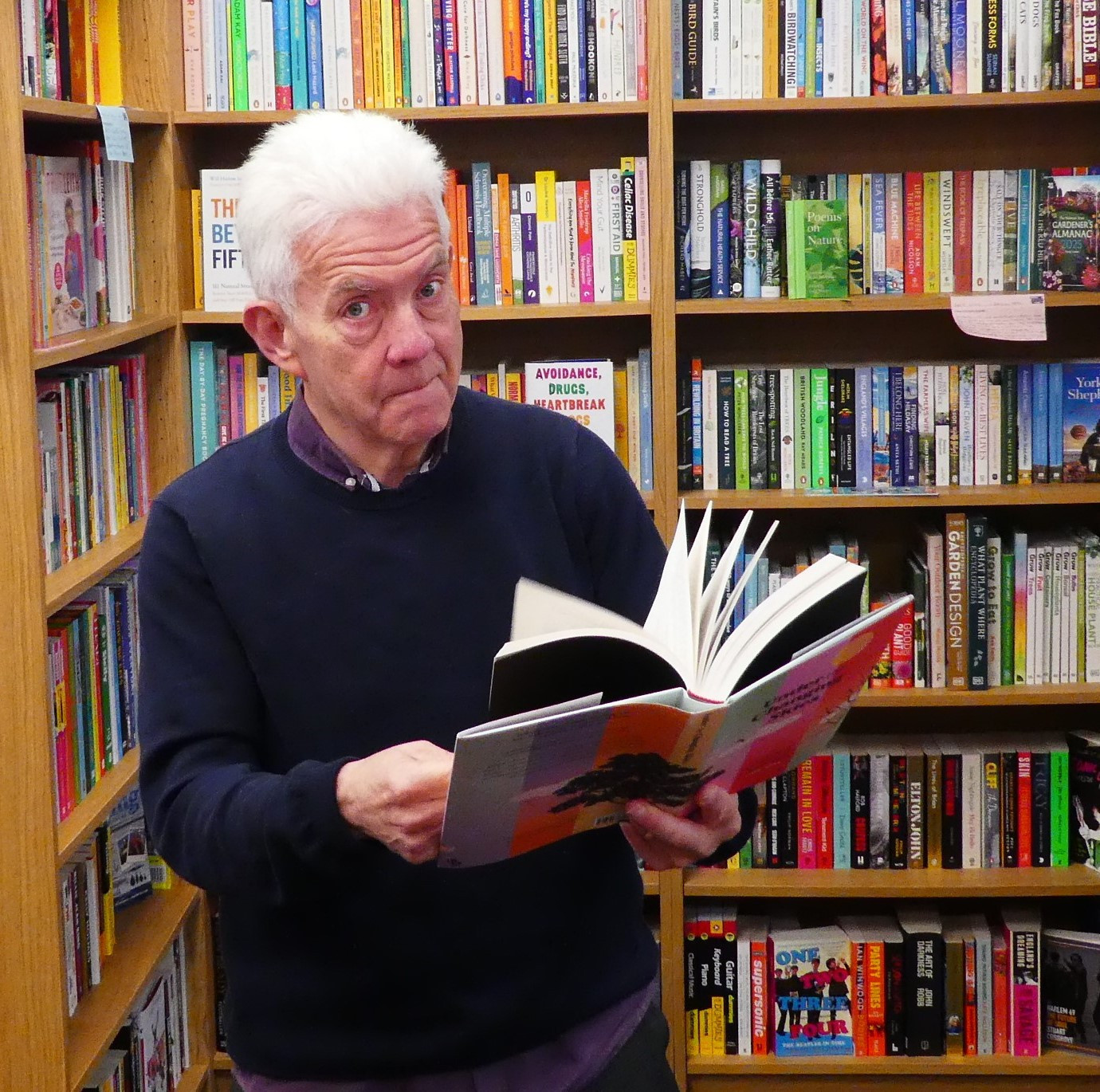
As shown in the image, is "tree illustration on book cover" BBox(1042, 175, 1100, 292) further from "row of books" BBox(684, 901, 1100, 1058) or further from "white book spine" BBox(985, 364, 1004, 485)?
"row of books" BBox(684, 901, 1100, 1058)

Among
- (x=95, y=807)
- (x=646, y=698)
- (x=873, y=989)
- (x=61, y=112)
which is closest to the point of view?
(x=646, y=698)

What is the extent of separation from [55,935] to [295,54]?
1529 millimetres

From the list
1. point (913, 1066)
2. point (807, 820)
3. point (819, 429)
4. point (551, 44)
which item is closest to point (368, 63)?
point (551, 44)

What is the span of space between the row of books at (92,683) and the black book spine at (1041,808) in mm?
1563

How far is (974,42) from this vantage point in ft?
8.29

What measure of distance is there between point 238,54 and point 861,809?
1728mm

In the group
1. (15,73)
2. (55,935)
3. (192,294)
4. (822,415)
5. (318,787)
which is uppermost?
(15,73)

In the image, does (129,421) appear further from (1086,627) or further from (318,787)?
(1086,627)

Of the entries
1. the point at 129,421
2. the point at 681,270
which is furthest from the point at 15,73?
the point at 681,270

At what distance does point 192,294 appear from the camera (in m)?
2.67

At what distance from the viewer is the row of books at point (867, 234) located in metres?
2.58

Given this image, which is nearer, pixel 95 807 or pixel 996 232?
pixel 95 807

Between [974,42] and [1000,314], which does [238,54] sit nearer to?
[974,42]

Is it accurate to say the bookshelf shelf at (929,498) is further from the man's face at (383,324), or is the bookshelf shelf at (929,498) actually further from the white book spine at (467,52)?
the man's face at (383,324)
